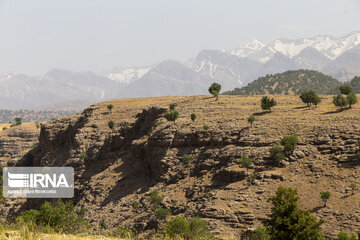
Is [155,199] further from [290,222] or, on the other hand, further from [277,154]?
[290,222]

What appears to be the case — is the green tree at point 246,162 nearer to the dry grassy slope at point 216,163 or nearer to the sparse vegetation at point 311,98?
the dry grassy slope at point 216,163

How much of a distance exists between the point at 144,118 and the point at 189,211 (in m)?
32.8

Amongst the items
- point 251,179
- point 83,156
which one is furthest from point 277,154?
point 83,156

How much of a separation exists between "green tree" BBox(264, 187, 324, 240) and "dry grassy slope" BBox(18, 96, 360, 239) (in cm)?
1304

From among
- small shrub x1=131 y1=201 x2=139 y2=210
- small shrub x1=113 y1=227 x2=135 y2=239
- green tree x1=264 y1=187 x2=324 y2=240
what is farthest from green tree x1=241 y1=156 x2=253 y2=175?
green tree x1=264 y1=187 x2=324 y2=240

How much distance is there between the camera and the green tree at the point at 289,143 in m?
50.8

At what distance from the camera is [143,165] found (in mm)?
67625

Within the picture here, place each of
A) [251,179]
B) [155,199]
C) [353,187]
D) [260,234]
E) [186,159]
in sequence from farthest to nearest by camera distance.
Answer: [186,159], [155,199], [251,179], [353,187], [260,234]

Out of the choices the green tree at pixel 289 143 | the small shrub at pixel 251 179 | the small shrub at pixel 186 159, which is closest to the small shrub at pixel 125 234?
the small shrub at pixel 251 179

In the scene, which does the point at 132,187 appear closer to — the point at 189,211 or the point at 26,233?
the point at 189,211

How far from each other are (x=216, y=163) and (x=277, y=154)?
1047cm

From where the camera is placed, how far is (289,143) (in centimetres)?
5075

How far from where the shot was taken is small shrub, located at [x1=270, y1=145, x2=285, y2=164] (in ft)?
165

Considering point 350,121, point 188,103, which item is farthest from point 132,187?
point 350,121
